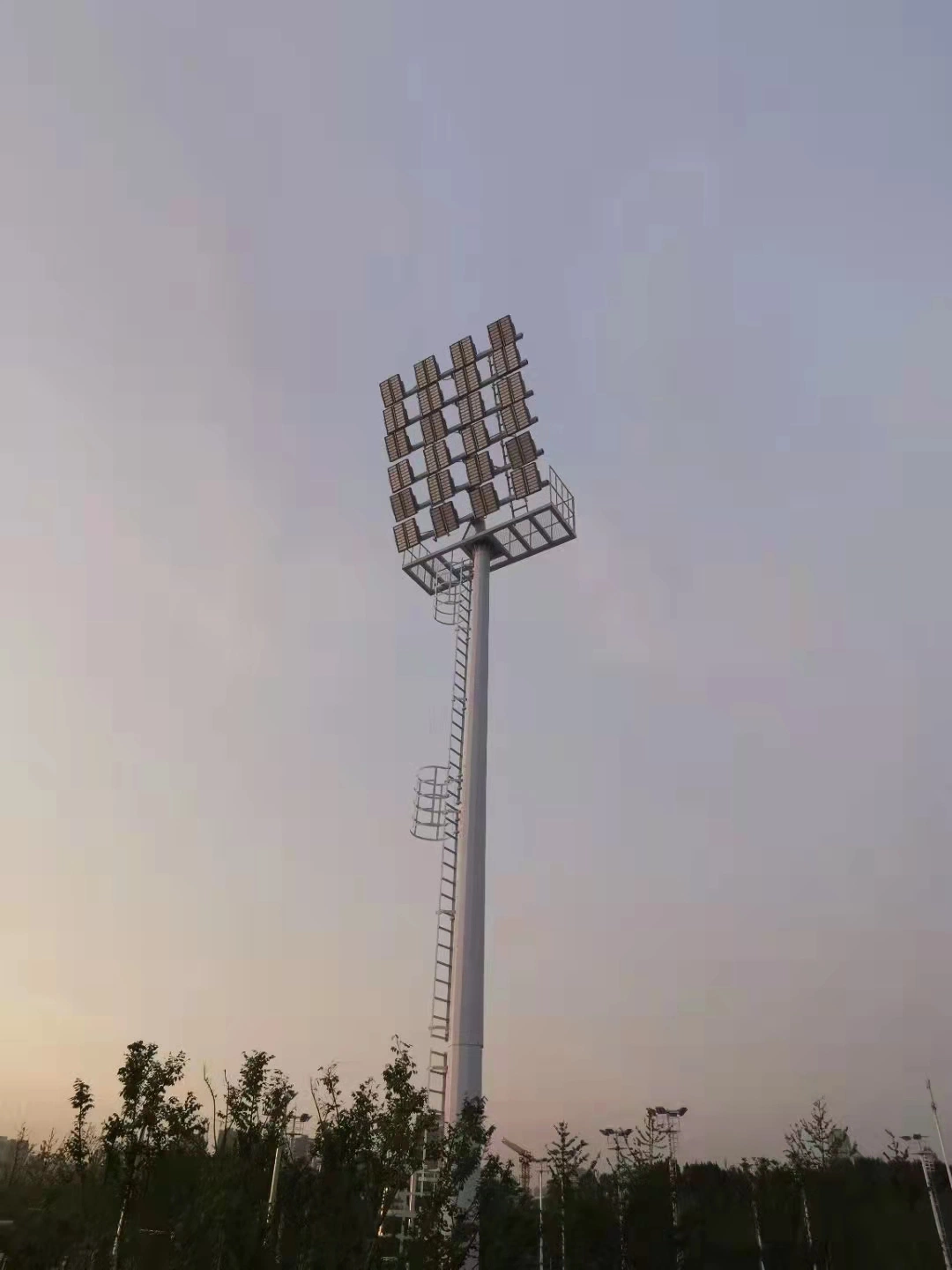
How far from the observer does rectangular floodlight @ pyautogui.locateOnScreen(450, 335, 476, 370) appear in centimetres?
2109

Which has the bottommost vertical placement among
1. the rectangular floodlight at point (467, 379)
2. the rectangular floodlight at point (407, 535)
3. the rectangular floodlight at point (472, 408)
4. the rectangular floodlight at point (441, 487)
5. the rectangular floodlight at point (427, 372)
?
the rectangular floodlight at point (407, 535)

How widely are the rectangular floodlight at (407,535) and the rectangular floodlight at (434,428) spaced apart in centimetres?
210

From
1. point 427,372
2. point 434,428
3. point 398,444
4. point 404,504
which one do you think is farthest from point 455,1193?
point 427,372

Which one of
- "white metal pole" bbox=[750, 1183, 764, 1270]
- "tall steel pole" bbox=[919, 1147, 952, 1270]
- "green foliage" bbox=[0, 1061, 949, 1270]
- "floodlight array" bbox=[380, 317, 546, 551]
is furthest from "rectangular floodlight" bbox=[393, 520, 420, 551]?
"tall steel pole" bbox=[919, 1147, 952, 1270]

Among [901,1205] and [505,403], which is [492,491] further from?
[901,1205]

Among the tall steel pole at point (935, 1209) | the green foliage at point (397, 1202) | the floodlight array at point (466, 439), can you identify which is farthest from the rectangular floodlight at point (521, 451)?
the tall steel pole at point (935, 1209)

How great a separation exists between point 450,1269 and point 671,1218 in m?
6.62

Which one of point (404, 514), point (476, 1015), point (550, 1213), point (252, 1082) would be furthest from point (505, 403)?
point (550, 1213)

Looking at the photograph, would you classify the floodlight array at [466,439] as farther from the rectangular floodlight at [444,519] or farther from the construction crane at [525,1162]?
the construction crane at [525,1162]

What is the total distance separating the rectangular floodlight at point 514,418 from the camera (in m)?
19.9

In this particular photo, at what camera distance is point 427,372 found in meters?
21.9

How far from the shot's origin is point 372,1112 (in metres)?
11.2

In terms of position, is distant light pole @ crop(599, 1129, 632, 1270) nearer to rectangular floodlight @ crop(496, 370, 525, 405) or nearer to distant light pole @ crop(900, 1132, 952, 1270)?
distant light pole @ crop(900, 1132, 952, 1270)

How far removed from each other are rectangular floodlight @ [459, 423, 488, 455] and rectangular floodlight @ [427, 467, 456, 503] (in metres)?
0.75
